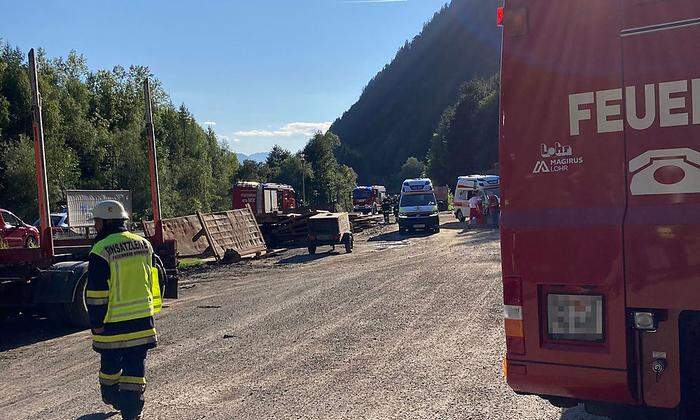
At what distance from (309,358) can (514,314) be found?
4.24 m

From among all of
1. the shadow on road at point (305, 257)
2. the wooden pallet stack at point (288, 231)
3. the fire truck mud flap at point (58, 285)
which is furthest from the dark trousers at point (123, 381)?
the wooden pallet stack at point (288, 231)

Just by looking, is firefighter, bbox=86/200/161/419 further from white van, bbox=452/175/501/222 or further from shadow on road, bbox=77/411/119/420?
white van, bbox=452/175/501/222

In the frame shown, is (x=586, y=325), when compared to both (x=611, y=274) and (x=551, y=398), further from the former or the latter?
(x=551, y=398)

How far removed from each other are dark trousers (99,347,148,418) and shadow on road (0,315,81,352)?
494cm

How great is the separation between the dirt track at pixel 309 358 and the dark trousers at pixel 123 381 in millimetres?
468

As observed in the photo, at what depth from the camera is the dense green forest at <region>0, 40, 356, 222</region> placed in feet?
135

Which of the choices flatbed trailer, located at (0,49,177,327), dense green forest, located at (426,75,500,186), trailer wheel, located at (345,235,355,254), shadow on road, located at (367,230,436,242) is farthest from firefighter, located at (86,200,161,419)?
dense green forest, located at (426,75,500,186)

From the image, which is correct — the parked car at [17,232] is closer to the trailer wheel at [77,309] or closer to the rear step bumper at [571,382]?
the trailer wheel at [77,309]

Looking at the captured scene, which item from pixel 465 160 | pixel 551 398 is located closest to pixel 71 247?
pixel 551 398

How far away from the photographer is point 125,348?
17.0 feet

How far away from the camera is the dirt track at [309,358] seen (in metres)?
5.70

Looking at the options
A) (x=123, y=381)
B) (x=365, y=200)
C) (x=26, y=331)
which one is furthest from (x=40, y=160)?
(x=365, y=200)

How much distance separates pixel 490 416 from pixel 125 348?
3.27 m

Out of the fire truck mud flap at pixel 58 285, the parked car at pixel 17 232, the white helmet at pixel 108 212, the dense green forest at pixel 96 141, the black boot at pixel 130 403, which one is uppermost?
the dense green forest at pixel 96 141
